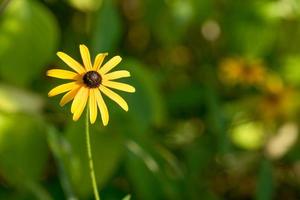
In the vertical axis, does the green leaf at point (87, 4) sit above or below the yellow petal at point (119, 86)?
above

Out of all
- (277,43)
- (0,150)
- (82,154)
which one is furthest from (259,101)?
(0,150)

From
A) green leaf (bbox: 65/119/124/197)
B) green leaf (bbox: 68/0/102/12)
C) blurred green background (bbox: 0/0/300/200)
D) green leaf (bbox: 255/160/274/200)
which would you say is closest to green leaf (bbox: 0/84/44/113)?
blurred green background (bbox: 0/0/300/200)

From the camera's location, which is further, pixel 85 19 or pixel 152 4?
pixel 85 19

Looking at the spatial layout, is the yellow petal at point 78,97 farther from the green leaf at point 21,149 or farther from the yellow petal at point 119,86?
the green leaf at point 21,149

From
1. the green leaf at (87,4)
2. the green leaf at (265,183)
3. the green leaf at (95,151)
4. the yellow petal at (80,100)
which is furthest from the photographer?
the green leaf at (87,4)

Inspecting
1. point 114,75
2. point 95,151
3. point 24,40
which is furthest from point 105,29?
point 114,75

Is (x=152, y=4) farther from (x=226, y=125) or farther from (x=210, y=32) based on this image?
(x=210, y=32)

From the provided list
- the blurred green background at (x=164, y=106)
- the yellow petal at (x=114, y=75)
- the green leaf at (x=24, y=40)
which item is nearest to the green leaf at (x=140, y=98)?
the blurred green background at (x=164, y=106)
